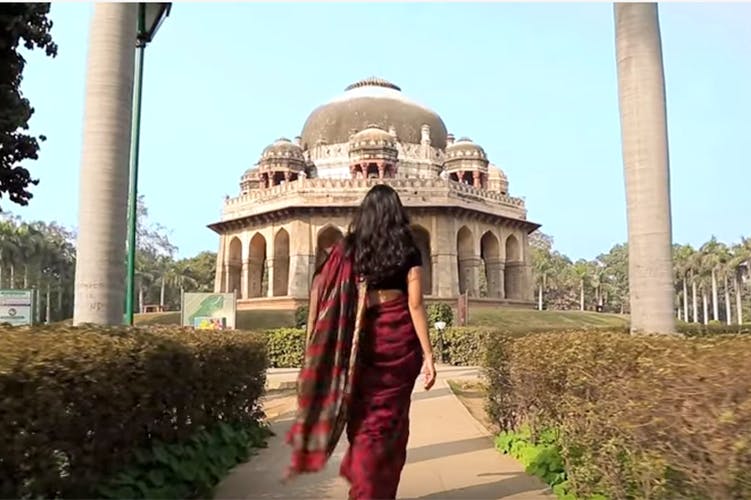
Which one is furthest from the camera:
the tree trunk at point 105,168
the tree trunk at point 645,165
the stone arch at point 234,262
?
the stone arch at point 234,262

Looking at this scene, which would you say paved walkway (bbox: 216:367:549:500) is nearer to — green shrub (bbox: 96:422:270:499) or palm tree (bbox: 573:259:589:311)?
green shrub (bbox: 96:422:270:499)

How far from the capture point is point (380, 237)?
3891 millimetres

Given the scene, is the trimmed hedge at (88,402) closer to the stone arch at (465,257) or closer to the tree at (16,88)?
the tree at (16,88)

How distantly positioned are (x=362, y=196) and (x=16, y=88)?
2795 centimetres

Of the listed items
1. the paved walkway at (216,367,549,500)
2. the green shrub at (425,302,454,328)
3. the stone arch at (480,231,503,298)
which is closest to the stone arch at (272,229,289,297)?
the stone arch at (480,231,503,298)

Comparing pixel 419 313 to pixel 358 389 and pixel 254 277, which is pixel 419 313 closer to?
pixel 358 389

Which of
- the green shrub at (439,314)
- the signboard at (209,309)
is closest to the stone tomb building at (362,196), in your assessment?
the green shrub at (439,314)

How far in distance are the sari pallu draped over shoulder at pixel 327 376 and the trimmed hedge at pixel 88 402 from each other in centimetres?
97

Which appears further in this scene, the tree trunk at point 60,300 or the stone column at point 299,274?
Answer: the tree trunk at point 60,300

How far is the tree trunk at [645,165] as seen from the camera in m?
6.82

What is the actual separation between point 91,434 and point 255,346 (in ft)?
14.0

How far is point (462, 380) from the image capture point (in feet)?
55.7

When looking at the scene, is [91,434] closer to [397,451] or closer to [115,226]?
[397,451]

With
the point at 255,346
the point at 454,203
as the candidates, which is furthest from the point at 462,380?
the point at 454,203
